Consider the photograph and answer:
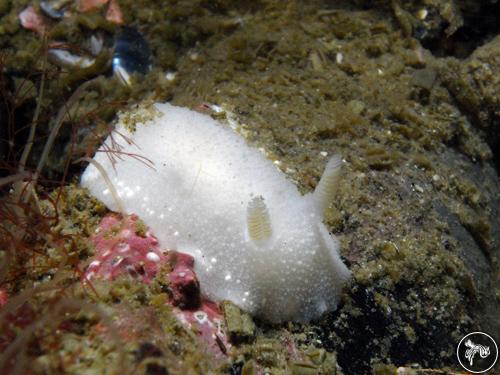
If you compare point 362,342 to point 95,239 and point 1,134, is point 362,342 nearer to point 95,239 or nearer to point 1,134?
point 95,239

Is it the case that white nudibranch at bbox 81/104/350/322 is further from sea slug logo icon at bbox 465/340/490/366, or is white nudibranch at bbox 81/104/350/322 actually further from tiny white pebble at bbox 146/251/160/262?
sea slug logo icon at bbox 465/340/490/366

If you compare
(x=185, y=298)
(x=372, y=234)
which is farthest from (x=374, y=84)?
(x=185, y=298)

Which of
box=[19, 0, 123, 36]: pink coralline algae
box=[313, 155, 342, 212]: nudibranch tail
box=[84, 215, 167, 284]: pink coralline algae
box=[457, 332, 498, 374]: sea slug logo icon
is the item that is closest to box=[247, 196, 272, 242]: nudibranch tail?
box=[313, 155, 342, 212]: nudibranch tail

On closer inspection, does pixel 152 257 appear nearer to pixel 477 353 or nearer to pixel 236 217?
pixel 236 217

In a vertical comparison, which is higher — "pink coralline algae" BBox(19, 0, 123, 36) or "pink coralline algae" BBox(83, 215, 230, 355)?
"pink coralline algae" BBox(83, 215, 230, 355)

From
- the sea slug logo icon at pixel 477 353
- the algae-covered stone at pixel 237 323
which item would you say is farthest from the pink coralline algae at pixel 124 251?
the sea slug logo icon at pixel 477 353
